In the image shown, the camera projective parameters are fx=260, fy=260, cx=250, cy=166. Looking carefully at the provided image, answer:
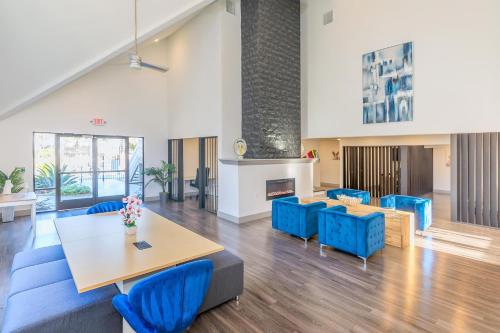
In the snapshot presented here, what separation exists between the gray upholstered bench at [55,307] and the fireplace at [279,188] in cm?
514

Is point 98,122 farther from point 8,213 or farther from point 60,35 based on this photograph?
point 60,35

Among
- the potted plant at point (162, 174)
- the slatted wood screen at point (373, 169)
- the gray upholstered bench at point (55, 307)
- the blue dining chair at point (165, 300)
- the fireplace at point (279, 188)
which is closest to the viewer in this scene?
the blue dining chair at point (165, 300)

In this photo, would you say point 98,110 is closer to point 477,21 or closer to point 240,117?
point 240,117

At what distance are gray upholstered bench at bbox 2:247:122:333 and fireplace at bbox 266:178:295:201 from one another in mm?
5144

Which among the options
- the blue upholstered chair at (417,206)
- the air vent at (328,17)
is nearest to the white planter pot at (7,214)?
the blue upholstered chair at (417,206)

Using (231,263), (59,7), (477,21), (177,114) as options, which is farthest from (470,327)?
(177,114)

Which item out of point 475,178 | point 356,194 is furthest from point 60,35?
point 475,178

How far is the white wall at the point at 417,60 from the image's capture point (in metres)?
5.48

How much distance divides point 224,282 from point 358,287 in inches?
69.4

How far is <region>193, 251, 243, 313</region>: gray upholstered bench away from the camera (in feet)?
9.12

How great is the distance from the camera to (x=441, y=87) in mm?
5988

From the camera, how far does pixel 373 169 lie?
1003 cm

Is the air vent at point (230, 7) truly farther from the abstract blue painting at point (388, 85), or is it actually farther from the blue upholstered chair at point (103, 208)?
the blue upholstered chair at point (103, 208)

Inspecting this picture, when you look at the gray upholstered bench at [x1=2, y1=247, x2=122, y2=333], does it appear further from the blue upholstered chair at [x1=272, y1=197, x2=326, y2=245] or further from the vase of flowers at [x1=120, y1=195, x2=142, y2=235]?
the blue upholstered chair at [x1=272, y1=197, x2=326, y2=245]
